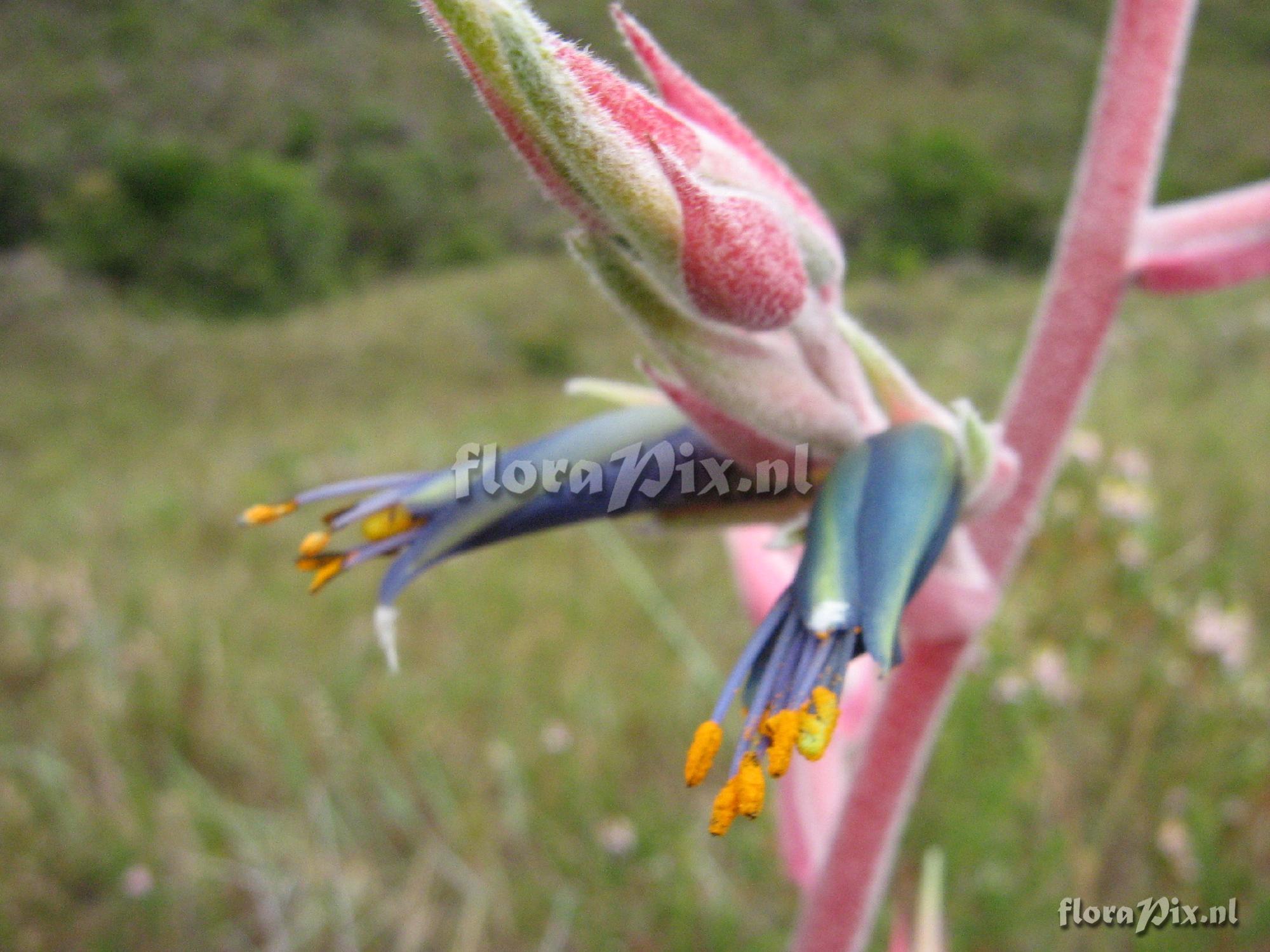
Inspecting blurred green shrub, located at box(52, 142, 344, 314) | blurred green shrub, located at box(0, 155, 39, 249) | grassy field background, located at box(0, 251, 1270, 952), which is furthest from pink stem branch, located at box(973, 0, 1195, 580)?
blurred green shrub, located at box(0, 155, 39, 249)

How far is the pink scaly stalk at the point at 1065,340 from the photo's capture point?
605 mm

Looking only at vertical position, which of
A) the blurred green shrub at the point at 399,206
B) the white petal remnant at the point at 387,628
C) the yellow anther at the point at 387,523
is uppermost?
the yellow anther at the point at 387,523

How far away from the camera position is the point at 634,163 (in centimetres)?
41

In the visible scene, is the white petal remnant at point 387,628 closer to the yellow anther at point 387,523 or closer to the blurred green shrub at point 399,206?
the yellow anther at point 387,523

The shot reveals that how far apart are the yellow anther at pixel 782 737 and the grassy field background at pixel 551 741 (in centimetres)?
87

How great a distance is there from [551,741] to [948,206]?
12069mm

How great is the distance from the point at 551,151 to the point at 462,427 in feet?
13.6

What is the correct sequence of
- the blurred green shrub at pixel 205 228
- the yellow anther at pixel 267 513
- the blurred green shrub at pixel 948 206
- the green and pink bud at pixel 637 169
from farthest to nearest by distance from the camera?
the blurred green shrub at pixel 948 206 < the blurred green shrub at pixel 205 228 < the yellow anther at pixel 267 513 < the green and pink bud at pixel 637 169

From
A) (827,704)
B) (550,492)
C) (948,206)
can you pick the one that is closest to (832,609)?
(827,704)

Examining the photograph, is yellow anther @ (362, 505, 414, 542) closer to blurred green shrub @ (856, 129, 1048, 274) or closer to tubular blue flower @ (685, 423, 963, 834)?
tubular blue flower @ (685, 423, 963, 834)

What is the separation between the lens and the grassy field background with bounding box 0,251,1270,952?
4.09 feet

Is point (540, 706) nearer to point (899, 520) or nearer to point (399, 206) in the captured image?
point (899, 520)

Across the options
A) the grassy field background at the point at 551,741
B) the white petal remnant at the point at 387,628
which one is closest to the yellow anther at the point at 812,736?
the white petal remnant at the point at 387,628

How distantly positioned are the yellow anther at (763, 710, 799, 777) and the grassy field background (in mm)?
873
